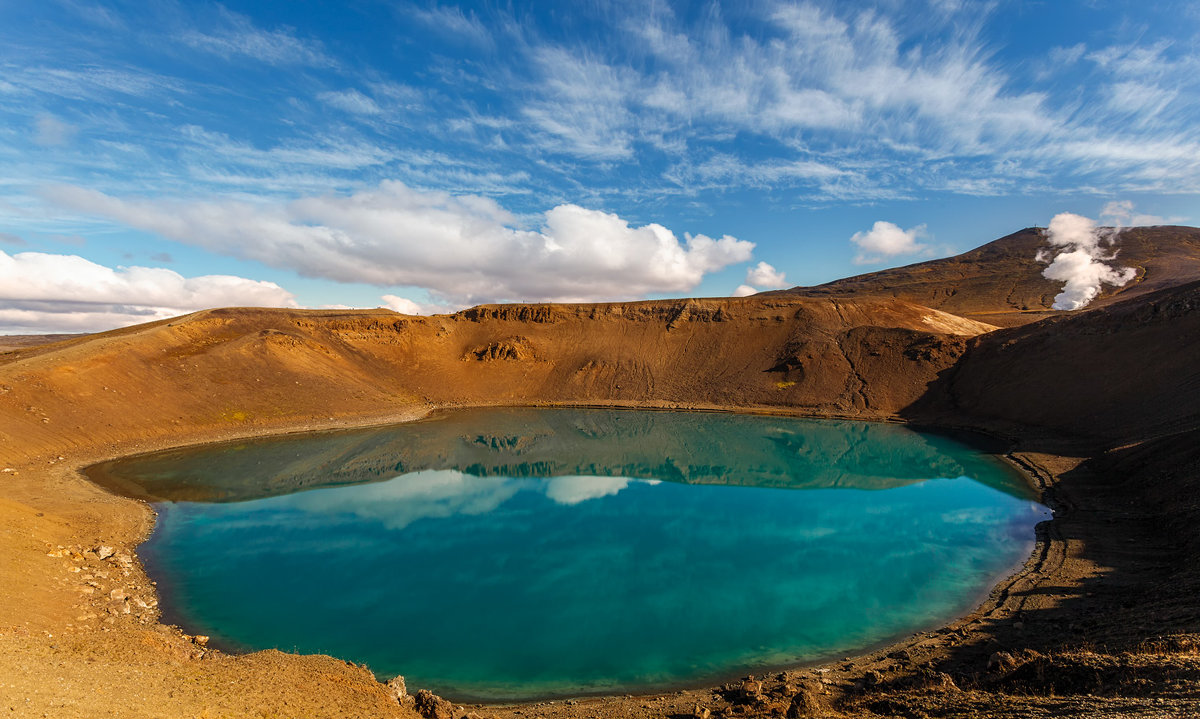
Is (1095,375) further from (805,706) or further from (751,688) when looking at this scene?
(805,706)

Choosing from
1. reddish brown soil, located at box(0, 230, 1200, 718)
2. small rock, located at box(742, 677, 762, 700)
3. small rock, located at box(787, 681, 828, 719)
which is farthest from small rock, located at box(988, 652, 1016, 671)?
small rock, located at box(742, 677, 762, 700)

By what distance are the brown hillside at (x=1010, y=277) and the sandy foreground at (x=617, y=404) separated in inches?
1737

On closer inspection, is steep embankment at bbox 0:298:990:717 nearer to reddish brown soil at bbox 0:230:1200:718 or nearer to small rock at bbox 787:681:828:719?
reddish brown soil at bbox 0:230:1200:718

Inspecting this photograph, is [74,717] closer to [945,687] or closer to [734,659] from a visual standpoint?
[734,659]

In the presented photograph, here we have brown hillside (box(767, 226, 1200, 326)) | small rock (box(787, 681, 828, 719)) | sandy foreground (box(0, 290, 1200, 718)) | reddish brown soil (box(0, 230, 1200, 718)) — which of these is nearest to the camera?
sandy foreground (box(0, 290, 1200, 718))

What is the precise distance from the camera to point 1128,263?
112m

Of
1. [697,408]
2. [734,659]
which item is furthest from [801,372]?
[734,659]

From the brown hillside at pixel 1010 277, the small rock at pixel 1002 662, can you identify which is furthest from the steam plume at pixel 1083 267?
the small rock at pixel 1002 662

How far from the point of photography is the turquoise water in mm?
14109

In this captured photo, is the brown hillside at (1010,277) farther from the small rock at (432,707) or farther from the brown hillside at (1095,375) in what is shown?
the small rock at (432,707)

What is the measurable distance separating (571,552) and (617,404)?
37.6 metres

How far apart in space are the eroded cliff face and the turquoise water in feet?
26.9

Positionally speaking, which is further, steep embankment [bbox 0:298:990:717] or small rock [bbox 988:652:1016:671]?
small rock [bbox 988:652:1016:671]

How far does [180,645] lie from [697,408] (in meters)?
47.8
